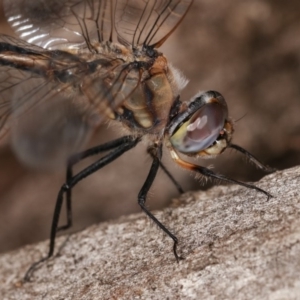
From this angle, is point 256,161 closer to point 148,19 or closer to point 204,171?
point 204,171

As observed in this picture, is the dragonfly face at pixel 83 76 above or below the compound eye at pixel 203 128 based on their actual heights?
above

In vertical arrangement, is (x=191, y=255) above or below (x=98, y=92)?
below

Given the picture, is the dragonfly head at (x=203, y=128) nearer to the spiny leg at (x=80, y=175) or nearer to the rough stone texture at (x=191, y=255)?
the rough stone texture at (x=191, y=255)

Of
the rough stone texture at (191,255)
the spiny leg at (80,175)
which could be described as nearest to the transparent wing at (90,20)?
the spiny leg at (80,175)

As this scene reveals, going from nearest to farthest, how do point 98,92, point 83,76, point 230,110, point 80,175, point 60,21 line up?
point 98,92 → point 83,76 → point 80,175 → point 60,21 → point 230,110

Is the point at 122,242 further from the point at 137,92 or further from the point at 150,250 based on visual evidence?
the point at 137,92

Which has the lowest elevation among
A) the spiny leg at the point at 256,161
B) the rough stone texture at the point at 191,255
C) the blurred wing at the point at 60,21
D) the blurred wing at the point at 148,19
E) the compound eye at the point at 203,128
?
the rough stone texture at the point at 191,255

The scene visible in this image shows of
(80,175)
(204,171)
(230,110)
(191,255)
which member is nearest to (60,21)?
(80,175)
